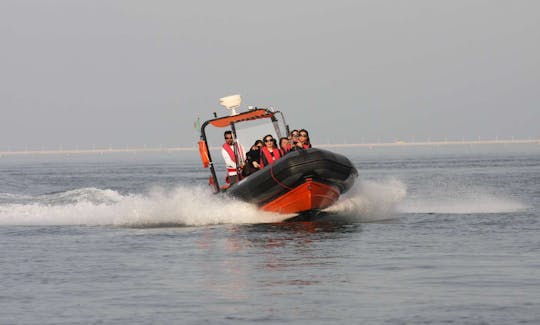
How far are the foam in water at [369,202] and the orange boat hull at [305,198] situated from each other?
4.35ft

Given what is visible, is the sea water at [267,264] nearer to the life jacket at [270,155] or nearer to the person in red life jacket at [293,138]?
the life jacket at [270,155]

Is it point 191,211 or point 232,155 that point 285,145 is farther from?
point 191,211

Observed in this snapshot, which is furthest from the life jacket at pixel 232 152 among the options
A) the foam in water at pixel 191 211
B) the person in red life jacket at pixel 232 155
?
the foam in water at pixel 191 211

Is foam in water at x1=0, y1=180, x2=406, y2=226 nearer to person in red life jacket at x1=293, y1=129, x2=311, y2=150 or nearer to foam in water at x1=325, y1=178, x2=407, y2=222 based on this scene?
foam in water at x1=325, y1=178, x2=407, y2=222

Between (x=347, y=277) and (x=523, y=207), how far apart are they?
40.8 feet

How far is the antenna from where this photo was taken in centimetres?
1898

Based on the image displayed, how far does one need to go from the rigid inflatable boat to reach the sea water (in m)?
0.34

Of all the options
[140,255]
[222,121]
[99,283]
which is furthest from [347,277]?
[222,121]

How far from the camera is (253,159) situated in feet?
59.5

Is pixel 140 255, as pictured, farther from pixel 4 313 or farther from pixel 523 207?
pixel 523 207

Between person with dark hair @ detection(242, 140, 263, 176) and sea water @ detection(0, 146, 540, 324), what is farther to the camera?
person with dark hair @ detection(242, 140, 263, 176)

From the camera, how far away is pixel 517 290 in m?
9.70

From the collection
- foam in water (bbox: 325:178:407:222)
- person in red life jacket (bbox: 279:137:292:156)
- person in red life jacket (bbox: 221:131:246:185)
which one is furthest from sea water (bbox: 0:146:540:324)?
person in red life jacket (bbox: 279:137:292:156)

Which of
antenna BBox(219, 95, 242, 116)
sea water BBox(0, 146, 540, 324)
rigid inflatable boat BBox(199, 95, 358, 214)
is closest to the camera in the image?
sea water BBox(0, 146, 540, 324)
